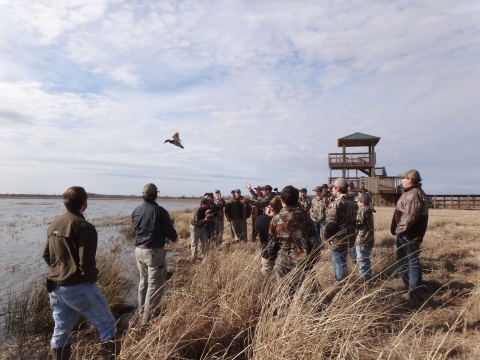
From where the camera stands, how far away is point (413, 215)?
16.0ft

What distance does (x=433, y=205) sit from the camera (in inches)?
987

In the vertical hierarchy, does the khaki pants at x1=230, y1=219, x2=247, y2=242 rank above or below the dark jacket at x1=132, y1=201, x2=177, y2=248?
below

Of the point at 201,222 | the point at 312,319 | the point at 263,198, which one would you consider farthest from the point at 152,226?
the point at 263,198

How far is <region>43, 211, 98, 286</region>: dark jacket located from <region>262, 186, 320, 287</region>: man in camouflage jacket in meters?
1.87

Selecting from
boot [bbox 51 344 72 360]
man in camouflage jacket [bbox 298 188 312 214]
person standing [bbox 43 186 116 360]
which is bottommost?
boot [bbox 51 344 72 360]

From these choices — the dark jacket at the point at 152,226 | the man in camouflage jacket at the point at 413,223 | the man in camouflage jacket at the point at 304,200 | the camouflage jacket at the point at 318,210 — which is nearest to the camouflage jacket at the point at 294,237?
the dark jacket at the point at 152,226

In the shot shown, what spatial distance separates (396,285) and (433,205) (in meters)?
22.2

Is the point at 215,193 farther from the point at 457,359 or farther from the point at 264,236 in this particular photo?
the point at 457,359

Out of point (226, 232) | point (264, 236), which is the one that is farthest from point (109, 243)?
point (264, 236)

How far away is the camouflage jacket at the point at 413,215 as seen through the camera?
4898 millimetres

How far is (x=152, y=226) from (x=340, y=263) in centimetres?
266

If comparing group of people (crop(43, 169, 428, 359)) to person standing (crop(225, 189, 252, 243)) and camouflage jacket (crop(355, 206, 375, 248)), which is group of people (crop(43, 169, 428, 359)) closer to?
camouflage jacket (crop(355, 206, 375, 248))

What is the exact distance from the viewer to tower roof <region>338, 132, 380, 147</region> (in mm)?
26547

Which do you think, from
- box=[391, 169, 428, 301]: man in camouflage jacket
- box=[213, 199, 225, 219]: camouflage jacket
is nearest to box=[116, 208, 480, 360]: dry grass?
box=[391, 169, 428, 301]: man in camouflage jacket
